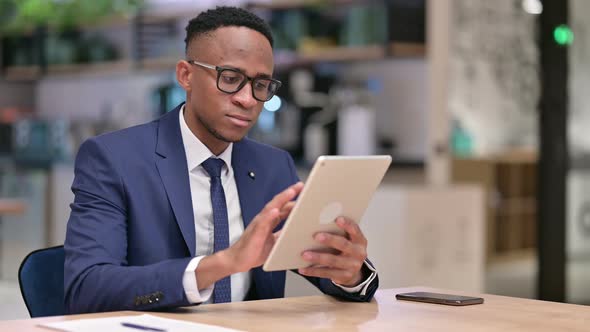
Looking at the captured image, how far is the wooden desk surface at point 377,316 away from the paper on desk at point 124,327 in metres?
0.04

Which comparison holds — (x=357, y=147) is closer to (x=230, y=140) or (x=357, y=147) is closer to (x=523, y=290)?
(x=523, y=290)

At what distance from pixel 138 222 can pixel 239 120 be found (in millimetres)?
298

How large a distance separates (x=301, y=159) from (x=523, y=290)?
4.74 ft

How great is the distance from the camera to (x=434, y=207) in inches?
195

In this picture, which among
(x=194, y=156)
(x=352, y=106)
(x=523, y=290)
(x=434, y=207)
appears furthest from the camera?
(x=352, y=106)

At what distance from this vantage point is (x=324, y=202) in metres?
1.75

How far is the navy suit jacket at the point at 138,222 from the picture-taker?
6.14 feet

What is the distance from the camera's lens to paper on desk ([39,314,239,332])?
1.62 m

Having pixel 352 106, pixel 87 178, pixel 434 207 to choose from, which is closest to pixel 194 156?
pixel 87 178

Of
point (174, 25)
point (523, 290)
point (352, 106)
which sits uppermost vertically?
point (174, 25)

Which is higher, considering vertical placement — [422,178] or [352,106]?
[352,106]

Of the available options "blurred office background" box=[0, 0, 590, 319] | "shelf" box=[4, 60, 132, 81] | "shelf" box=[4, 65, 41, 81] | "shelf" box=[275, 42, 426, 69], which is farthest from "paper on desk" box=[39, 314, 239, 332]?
"shelf" box=[4, 65, 41, 81]

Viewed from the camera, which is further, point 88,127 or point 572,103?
point 88,127

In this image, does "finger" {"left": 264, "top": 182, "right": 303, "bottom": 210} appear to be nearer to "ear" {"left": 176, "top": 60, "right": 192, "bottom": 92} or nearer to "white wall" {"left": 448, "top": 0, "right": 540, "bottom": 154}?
"ear" {"left": 176, "top": 60, "right": 192, "bottom": 92}
